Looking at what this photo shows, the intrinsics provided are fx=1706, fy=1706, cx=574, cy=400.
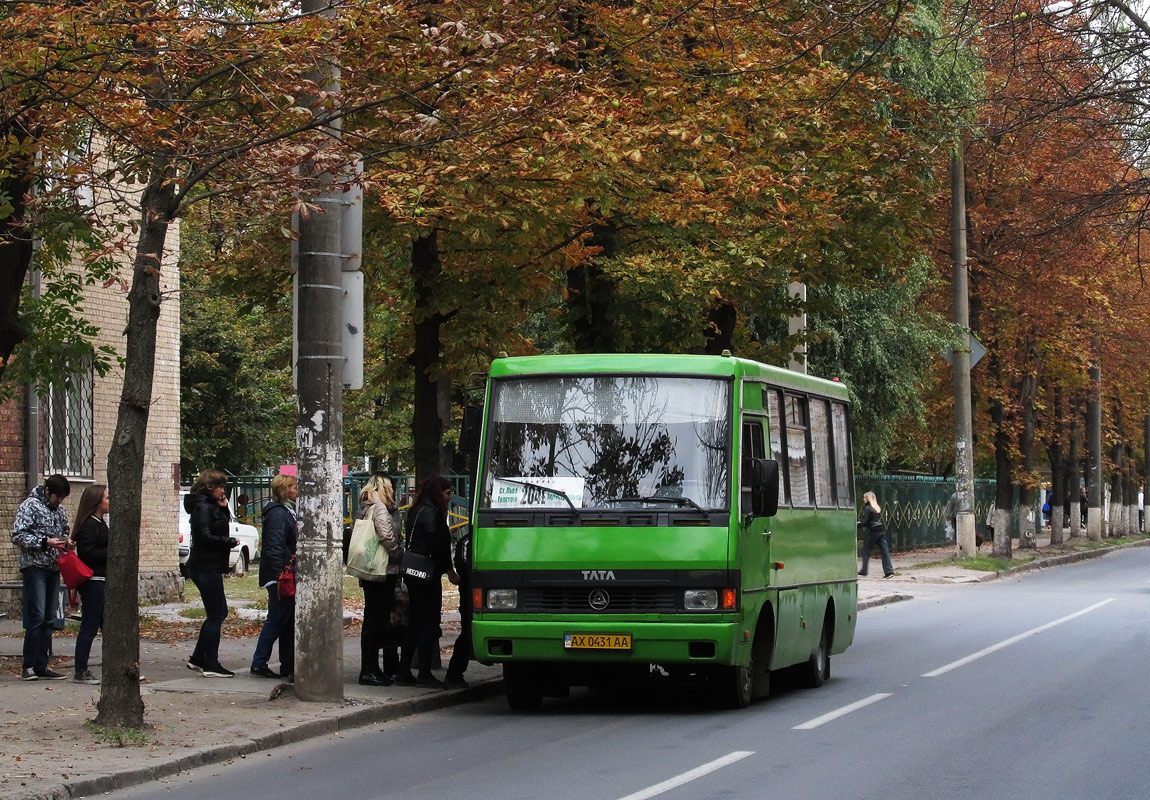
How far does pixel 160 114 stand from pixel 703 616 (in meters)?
5.43

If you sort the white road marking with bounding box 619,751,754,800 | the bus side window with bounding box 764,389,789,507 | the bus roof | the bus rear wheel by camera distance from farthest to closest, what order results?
the bus rear wheel < the bus side window with bounding box 764,389,789,507 < the bus roof < the white road marking with bounding box 619,751,754,800

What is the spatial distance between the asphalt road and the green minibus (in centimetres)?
55

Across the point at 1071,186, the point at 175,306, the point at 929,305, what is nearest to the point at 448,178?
the point at 175,306

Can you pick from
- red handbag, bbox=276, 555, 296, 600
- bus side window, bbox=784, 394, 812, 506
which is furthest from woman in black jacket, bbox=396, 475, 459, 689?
bus side window, bbox=784, 394, 812, 506

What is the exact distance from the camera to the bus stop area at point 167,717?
9883 millimetres

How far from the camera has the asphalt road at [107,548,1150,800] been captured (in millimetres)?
9688

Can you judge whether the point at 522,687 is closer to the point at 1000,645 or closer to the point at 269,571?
the point at 269,571

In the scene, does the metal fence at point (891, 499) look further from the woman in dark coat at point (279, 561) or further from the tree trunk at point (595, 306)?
the woman in dark coat at point (279, 561)

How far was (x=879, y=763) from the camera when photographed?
419 inches

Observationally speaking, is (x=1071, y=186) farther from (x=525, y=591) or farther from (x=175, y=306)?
(x=525, y=591)

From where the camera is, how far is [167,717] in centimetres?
1226

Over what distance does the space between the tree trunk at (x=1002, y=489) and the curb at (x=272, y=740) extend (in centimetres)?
2868

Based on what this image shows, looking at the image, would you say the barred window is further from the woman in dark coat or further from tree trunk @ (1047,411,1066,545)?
tree trunk @ (1047,411,1066,545)

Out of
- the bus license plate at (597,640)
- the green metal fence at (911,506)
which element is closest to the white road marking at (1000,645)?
the bus license plate at (597,640)
